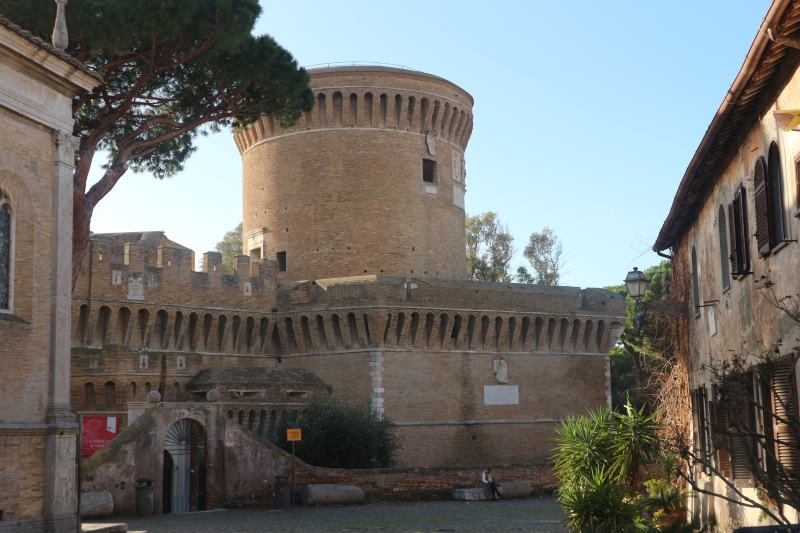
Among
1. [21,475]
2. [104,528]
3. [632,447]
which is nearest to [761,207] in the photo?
[632,447]

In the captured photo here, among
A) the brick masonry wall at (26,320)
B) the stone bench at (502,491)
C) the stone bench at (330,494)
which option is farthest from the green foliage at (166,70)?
the stone bench at (502,491)

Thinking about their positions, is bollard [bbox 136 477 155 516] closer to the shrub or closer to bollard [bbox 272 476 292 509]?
bollard [bbox 272 476 292 509]

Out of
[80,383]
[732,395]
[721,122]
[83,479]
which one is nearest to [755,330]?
[732,395]

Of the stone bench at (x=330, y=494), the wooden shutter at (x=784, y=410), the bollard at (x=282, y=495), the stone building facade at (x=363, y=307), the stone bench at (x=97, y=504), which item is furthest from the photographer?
the stone building facade at (x=363, y=307)

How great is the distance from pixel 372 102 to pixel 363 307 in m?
7.62

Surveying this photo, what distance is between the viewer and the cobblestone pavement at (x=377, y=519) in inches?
683

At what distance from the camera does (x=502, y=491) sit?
2516 cm

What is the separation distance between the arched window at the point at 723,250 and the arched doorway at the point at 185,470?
13.3 metres

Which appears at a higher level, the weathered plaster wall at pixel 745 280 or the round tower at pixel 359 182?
the round tower at pixel 359 182

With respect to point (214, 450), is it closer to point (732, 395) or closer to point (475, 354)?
point (475, 354)

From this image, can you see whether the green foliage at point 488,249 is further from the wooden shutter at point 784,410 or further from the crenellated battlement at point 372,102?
the wooden shutter at point 784,410

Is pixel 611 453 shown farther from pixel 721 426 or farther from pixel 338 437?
pixel 338 437

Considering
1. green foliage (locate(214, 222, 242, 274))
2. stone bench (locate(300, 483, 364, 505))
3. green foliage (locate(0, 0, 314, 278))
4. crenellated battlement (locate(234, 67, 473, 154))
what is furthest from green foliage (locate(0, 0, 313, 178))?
green foliage (locate(214, 222, 242, 274))

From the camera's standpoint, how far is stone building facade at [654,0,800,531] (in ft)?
27.3
